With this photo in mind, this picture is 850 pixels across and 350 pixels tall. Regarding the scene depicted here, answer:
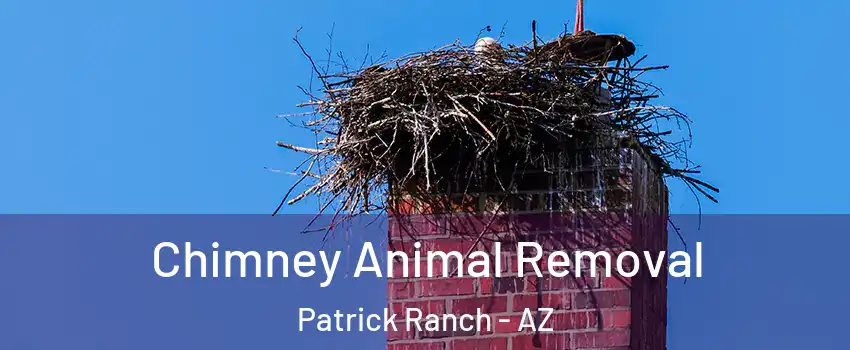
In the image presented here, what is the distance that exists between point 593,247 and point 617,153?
1.37ft

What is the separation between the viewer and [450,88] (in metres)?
5.24

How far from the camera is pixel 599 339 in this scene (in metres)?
4.66

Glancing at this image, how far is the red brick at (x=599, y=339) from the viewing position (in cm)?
466

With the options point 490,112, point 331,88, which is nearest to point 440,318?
point 490,112

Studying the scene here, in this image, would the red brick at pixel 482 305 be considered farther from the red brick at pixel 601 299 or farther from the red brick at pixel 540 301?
the red brick at pixel 601 299

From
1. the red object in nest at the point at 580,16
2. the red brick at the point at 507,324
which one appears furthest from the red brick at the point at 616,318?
the red object in nest at the point at 580,16

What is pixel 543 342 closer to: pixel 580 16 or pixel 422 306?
pixel 422 306

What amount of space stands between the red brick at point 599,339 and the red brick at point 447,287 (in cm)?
42

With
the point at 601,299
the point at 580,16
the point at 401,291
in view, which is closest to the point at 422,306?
the point at 401,291

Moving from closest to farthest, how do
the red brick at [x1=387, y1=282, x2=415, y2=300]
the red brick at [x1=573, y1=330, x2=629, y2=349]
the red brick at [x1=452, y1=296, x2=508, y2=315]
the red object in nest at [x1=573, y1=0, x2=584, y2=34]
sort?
the red brick at [x1=573, y1=330, x2=629, y2=349], the red brick at [x1=452, y1=296, x2=508, y2=315], the red brick at [x1=387, y1=282, x2=415, y2=300], the red object in nest at [x1=573, y1=0, x2=584, y2=34]

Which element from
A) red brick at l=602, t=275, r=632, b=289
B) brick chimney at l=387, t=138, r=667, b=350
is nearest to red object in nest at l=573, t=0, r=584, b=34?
brick chimney at l=387, t=138, r=667, b=350

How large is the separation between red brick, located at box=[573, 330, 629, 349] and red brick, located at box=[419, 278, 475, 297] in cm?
42

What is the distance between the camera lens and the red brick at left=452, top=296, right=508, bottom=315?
4758 mm

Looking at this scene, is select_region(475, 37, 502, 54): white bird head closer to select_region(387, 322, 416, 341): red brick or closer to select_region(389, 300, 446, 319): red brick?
select_region(389, 300, 446, 319): red brick
